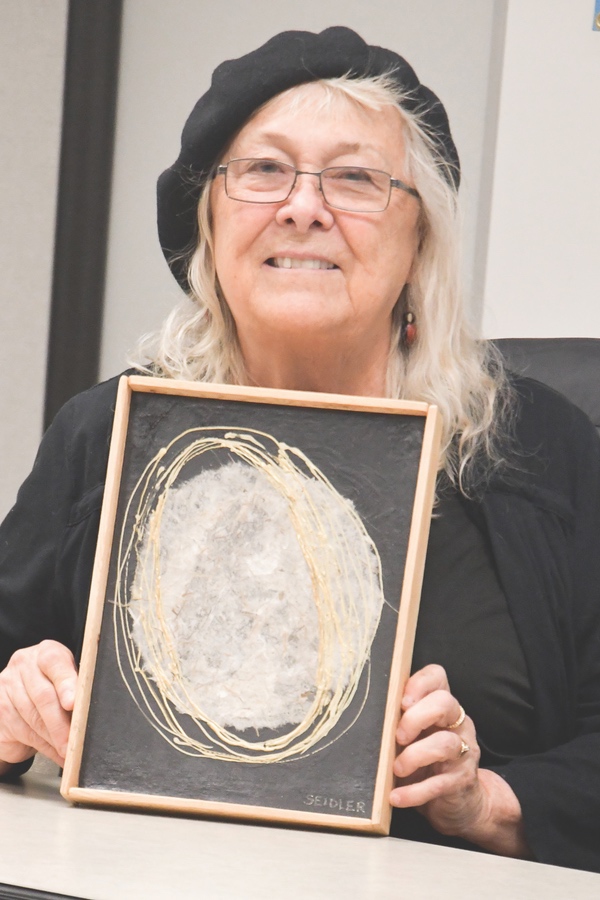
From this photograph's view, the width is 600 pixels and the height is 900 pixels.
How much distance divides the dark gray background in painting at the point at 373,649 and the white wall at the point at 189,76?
1361mm

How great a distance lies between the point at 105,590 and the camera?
39.4 inches

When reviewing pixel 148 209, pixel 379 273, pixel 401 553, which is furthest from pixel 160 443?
pixel 148 209

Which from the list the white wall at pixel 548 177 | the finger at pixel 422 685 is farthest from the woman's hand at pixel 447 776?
the white wall at pixel 548 177

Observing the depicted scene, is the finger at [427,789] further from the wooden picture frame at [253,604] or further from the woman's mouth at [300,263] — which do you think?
the woman's mouth at [300,263]

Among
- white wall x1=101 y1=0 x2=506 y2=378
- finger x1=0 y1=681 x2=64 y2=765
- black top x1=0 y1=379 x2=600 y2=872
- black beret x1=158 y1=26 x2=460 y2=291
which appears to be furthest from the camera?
white wall x1=101 y1=0 x2=506 y2=378

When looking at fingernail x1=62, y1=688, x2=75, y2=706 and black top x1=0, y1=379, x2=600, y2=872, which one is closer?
fingernail x1=62, y1=688, x2=75, y2=706

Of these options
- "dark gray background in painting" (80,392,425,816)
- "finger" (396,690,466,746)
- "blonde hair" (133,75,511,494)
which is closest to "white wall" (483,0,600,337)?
"blonde hair" (133,75,511,494)

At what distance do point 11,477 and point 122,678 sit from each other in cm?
162

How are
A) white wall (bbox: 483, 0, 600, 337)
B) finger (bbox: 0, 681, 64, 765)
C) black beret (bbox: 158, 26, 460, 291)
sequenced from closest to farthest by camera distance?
finger (bbox: 0, 681, 64, 765) < black beret (bbox: 158, 26, 460, 291) < white wall (bbox: 483, 0, 600, 337)

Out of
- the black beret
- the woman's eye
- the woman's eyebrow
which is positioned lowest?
the woman's eye

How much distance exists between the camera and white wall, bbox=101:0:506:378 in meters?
2.34

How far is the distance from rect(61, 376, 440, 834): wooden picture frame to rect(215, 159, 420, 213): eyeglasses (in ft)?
1.04

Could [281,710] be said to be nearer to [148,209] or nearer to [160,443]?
[160,443]

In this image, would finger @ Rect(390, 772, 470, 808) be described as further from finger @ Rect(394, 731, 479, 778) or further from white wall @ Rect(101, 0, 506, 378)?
white wall @ Rect(101, 0, 506, 378)
